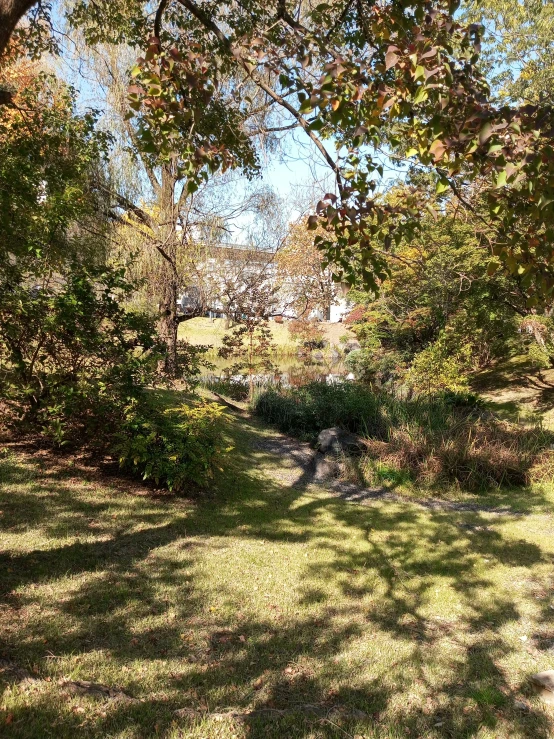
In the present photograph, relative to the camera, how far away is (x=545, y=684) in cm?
322

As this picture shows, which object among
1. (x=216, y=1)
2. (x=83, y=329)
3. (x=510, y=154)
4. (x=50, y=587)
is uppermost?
(x=216, y=1)

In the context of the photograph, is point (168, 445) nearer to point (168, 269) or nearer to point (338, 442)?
point (338, 442)

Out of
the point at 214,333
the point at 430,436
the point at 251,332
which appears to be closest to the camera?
the point at 430,436

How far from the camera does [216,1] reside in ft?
19.8

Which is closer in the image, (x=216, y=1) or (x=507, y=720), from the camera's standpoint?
(x=507, y=720)

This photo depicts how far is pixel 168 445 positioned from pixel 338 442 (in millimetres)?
3909

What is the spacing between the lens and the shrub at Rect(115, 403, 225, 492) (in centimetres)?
603

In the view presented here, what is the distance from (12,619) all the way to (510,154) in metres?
3.82

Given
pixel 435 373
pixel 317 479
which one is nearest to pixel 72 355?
pixel 317 479

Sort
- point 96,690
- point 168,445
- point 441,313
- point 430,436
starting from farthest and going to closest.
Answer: point 441,313
point 430,436
point 168,445
point 96,690

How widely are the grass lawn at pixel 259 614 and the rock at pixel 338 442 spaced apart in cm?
240

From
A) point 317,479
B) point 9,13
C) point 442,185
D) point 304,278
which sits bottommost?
point 317,479

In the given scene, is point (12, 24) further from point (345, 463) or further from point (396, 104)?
point (345, 463)

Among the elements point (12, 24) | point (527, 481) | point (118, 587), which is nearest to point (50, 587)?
point (118, 587)
